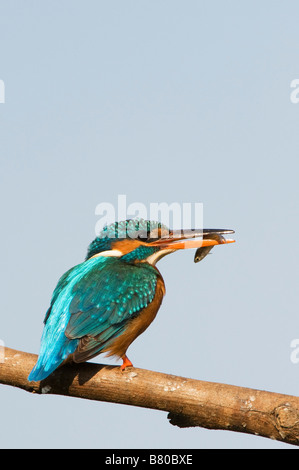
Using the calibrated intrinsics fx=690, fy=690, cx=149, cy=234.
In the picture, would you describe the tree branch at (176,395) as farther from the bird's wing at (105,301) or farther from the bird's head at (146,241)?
the bird's head at (146,241)

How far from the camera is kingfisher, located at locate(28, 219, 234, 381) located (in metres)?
4.07

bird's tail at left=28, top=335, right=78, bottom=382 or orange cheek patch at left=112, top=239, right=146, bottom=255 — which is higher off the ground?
orange cheek patch at left=112, top=239, right=146, bottom=255

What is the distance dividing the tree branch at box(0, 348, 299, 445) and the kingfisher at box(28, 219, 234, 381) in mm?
116

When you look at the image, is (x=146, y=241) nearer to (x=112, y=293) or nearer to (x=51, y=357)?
(x=112, y=293)

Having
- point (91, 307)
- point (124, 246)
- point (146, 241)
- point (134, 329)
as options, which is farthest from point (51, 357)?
point (146, 241)

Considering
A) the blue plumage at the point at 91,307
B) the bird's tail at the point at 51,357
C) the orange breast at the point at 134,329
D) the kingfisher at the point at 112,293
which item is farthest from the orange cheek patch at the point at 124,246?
the bird's tail at the point at 51,357

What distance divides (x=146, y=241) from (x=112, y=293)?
0.75m

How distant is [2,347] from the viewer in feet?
13.9

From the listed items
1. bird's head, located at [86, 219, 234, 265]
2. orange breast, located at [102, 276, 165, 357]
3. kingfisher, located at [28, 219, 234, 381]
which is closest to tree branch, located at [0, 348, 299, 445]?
kingfisher, located at [28, 219, 234, 381]

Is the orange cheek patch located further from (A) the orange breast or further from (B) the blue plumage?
(A) the orange breast

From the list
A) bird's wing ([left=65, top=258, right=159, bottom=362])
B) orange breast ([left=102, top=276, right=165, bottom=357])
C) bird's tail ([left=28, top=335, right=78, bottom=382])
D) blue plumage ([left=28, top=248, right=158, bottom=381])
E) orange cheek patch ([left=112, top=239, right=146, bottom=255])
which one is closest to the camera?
bird's tail ([left=28, top=335, right=78, bottom=382])

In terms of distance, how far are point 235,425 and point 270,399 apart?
25 cm
